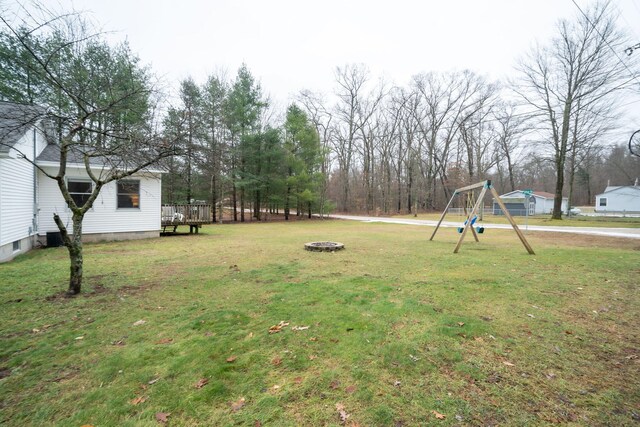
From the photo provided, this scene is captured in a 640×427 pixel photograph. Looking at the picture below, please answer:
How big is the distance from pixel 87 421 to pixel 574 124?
1281 inches

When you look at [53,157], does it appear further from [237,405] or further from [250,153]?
[250,153]

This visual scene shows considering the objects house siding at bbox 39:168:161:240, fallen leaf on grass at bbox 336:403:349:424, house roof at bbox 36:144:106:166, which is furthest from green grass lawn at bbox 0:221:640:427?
house roof at bbox 36:144:106:166

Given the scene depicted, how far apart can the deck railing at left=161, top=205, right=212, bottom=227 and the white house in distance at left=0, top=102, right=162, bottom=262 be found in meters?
1.15

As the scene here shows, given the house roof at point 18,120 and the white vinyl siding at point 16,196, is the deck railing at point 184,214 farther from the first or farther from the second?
the house roof at point 18,120

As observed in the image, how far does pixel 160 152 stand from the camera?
499cm

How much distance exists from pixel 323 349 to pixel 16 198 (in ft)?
35.8

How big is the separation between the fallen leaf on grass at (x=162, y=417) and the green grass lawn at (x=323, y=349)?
0.02 meters

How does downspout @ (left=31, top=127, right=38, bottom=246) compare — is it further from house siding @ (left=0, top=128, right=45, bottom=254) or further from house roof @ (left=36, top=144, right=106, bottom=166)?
house roof @ (left=36, top=144, right=106, bottom=166)

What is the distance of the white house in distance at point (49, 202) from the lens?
320 inches

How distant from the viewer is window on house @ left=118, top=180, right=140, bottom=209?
12.3 metres

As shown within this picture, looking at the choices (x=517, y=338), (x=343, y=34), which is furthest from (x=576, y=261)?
(x=343, y=34)

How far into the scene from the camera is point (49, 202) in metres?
10.9

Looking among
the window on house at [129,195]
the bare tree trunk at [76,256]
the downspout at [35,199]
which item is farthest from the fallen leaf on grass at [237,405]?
the window on house at [129,195]

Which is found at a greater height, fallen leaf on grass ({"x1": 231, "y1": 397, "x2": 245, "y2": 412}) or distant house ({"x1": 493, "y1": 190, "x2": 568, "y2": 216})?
distant house ({"x1": 493, "y1": 190, "x2": 568, "y2": 216})
